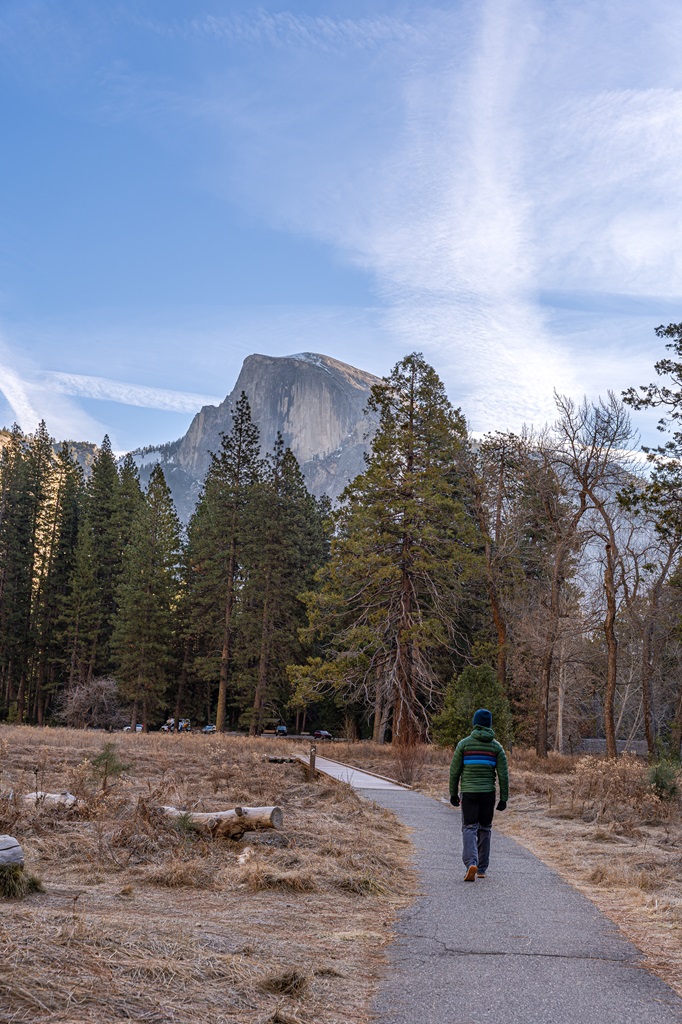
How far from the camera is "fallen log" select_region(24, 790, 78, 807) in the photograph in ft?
35.6

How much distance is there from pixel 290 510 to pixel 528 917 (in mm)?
46249

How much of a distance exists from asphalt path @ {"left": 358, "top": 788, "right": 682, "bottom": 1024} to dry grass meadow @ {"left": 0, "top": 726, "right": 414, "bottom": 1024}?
288 mm

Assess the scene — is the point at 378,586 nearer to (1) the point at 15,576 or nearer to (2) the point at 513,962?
(2) the point at 513,962

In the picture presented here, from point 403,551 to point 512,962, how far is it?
1088 inches

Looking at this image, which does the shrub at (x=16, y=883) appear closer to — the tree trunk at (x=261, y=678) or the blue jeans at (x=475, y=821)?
the blue jeans at (x=475, y=821)

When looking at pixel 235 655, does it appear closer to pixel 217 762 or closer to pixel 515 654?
pixel 515 654

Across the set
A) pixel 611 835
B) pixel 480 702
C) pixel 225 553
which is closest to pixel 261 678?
pixel 225 553

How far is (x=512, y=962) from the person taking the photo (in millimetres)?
6109

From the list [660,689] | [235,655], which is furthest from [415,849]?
[660,689]

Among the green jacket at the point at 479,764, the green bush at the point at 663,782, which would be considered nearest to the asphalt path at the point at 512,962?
the green jacket at the point at 479,764

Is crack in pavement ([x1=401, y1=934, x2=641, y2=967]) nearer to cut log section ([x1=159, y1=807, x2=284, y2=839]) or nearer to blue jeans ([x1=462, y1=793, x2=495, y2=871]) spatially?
blue jeans ([x1=462, y1=793, x2=495, y2=871])

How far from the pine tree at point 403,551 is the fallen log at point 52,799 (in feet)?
70.3

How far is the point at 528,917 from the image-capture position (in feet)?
25.1

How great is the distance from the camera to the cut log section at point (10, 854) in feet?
22.4
